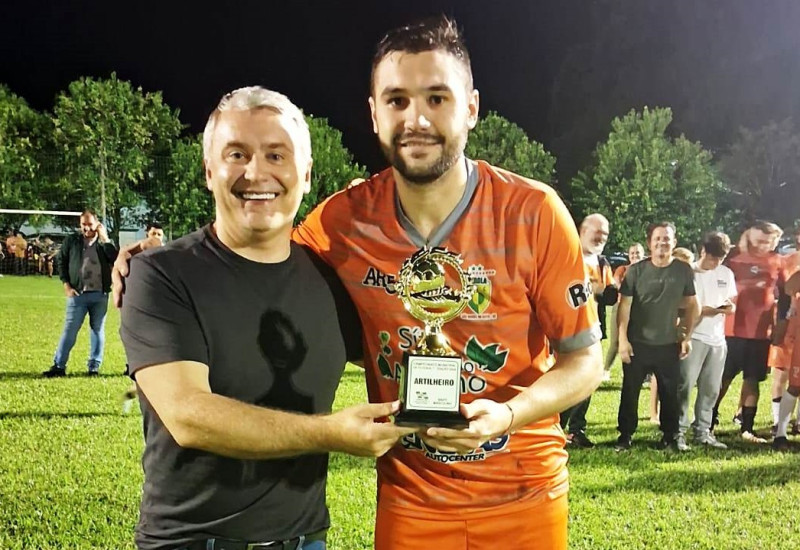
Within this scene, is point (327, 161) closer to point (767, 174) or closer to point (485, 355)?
point (767, 174)

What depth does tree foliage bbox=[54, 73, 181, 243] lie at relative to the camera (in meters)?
17.7

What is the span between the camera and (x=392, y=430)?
5.01ft

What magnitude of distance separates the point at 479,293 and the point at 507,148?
19308 millimetres

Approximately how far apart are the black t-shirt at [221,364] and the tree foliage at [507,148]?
18516 mm

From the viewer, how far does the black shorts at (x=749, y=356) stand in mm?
6117

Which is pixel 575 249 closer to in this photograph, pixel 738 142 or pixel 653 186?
pixel 653 186

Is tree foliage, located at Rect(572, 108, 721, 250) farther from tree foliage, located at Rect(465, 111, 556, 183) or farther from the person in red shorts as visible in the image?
the person in red shorts

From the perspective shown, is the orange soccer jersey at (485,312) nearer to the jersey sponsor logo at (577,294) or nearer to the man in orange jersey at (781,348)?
the jersey sponsor logo at (577,294)

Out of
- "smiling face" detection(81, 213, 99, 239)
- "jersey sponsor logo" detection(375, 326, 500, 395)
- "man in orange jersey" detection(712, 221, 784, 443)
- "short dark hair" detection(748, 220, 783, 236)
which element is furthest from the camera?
"smiling face" detection(81, 213, 99, 239)

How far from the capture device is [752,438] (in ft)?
19.5

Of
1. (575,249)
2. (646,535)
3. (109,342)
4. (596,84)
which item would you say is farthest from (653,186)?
(575,249)

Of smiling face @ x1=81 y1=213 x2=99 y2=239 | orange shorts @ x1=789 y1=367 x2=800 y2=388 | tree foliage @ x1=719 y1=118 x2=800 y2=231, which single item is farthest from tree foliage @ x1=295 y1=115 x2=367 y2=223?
orange shorts @ x1=789 y1=367 x2=800 y2=388

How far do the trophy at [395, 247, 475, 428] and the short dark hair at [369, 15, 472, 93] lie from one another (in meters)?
0.51

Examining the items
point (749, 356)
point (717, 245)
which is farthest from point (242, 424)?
point (749, 356)
